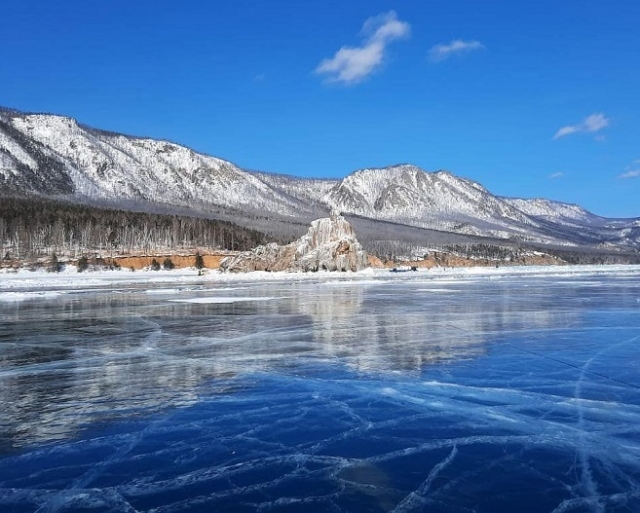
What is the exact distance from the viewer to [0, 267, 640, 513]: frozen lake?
19.1 feet

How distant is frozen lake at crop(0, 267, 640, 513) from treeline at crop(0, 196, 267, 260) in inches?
3724

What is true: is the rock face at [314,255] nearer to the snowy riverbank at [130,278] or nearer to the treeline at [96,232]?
the snowy riverbank at [130,278]

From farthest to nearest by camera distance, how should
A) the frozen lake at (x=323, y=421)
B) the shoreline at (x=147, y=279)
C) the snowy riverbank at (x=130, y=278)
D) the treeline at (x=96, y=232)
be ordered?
1. the treeline at (x=96, y=232)
2. the snowy riverbank at (x=130, y=278)
3. the shoreline at (x=147, y=279)
4. the frozen lake at (x=323, y=421)

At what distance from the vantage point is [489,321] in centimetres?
1981

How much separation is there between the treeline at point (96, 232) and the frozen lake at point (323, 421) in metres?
94.6

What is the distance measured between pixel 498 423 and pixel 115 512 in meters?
5.04

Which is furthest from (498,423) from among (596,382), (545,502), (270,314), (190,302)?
(190,302)

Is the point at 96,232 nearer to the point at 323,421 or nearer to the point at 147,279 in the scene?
the point at 147,279

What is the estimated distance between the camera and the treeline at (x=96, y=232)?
371 ft

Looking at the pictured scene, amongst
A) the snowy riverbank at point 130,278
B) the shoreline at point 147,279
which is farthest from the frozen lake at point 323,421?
the snowy riverbank at point 130,278

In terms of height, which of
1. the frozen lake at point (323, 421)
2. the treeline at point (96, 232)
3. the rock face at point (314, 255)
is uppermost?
the treeline at point (96, 232)

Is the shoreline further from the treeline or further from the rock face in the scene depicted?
the treeline

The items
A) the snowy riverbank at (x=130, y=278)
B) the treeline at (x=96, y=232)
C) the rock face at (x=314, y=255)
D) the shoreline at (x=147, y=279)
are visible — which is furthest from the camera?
the treeline at (x=96, y=232)

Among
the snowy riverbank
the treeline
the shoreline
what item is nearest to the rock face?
the shoreline
